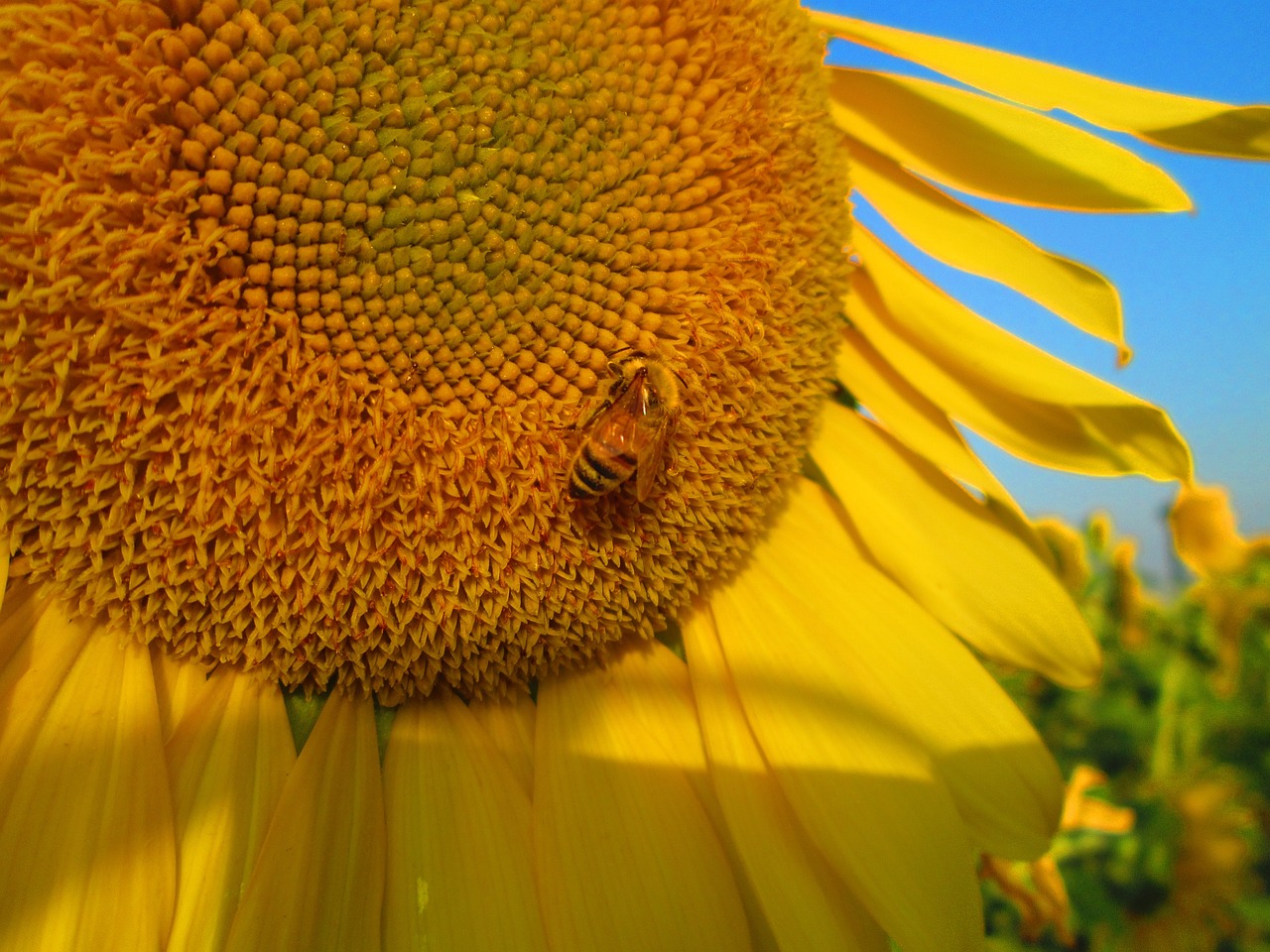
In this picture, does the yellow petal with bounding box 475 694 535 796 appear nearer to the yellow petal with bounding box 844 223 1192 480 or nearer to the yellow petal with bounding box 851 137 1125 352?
the yellow petal with bounding box 844 223 1192 480

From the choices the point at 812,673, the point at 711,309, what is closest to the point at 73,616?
the point at 711,309

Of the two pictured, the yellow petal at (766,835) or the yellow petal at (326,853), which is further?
the yellow petal at (766,835)

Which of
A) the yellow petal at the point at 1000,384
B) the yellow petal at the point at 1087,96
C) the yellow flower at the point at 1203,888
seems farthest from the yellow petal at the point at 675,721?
the yellow flower at the point at 1203,888

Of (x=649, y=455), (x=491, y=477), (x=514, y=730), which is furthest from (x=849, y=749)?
(x=491, y=477)

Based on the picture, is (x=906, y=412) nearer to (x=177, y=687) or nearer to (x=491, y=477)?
(x=491, y=477)

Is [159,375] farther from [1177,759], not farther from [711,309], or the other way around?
[1177,759]

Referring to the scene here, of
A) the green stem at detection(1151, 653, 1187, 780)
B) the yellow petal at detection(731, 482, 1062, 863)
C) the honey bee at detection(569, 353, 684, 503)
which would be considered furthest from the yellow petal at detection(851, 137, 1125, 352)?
the green stem at detection(1151, 653, 1187, 780)

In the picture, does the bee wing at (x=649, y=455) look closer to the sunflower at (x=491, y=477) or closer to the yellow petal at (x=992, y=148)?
the sunflower at (x=491, y=477)
